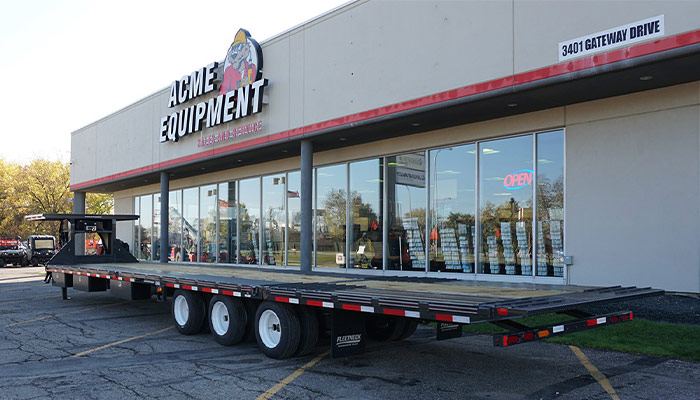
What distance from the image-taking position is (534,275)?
495 inches

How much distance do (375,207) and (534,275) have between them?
5.42 meters

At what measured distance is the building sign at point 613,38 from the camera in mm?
9305

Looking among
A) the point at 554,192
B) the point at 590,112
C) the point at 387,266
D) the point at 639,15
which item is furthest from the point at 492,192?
the point at 639,15

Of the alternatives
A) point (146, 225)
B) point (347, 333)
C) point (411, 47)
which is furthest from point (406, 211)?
point (146, 225)

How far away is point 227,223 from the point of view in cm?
2344

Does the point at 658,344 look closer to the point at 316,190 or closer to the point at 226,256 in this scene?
the point at 316,190

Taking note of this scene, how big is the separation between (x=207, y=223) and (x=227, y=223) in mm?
1727

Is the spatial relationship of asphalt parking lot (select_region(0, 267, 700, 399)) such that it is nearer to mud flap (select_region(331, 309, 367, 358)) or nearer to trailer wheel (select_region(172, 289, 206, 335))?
trailer wheel (select_region(172, 289, 206, 335))

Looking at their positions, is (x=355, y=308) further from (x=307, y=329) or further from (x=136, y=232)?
(x=136, y=232)

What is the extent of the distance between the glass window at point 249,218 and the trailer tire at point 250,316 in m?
12.7

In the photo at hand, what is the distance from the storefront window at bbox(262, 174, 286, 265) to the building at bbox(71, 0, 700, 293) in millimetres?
77

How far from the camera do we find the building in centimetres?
1030

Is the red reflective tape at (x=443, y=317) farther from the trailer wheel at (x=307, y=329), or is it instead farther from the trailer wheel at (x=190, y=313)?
the trailer wheel at (x=190, y=313)

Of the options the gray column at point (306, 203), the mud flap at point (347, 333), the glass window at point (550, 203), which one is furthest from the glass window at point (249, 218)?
the mud flap at point (347, 333)
